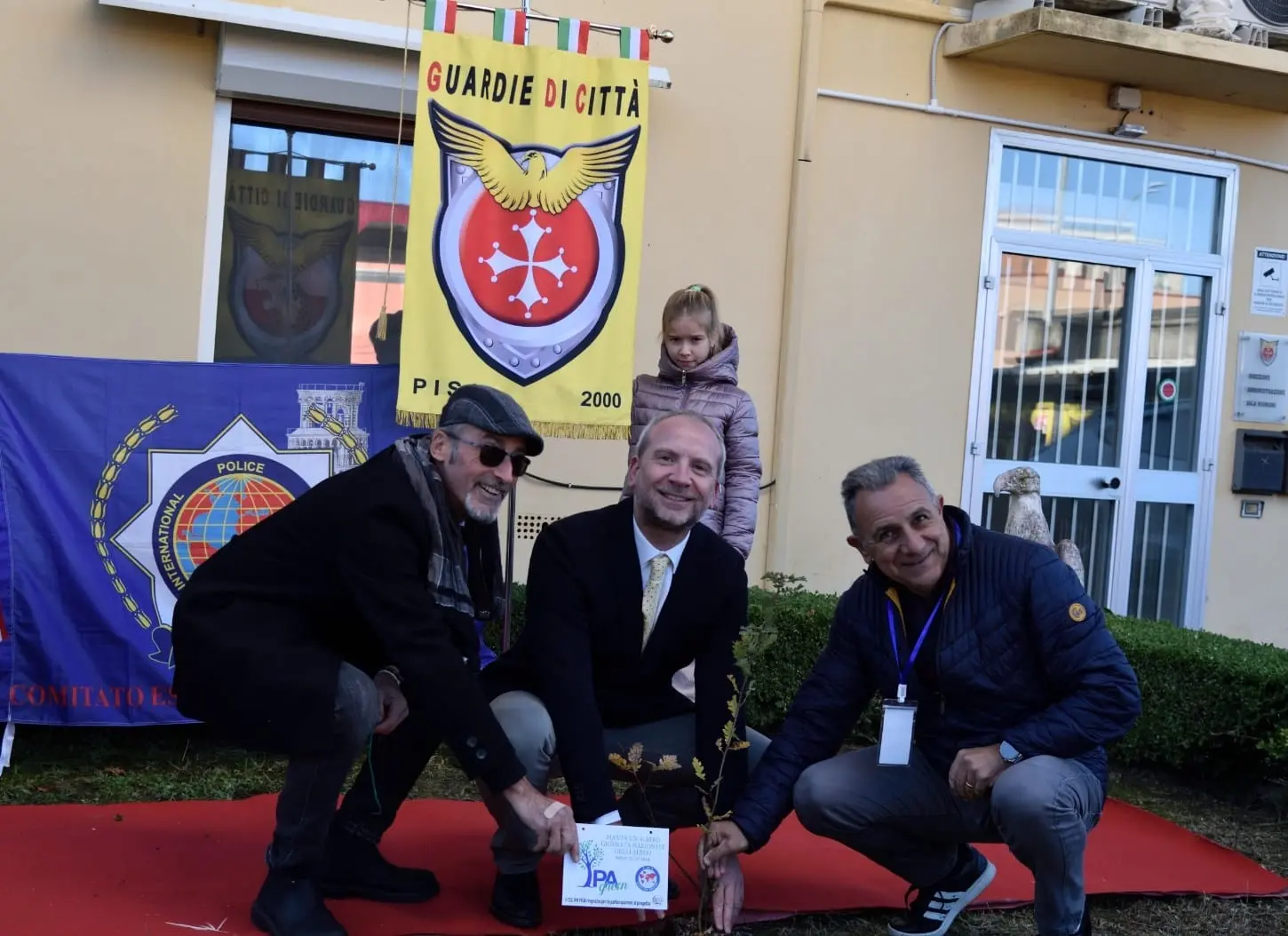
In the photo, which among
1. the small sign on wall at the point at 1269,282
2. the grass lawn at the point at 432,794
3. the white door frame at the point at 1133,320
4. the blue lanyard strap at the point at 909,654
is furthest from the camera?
the small sign on wall at the point at 1269,282

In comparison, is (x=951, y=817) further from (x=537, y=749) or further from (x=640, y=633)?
(x=537, y=749)

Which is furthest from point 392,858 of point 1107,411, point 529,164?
point 1107,411

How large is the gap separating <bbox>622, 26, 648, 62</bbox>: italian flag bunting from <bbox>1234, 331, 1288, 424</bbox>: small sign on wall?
4.55 metres

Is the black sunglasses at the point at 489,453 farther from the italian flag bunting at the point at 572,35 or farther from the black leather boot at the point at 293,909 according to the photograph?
the italian flag bunting at the point at 572,35

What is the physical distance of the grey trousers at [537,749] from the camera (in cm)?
341

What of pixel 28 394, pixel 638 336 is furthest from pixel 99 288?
pixel 638 336

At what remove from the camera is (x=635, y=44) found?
5.60 meters

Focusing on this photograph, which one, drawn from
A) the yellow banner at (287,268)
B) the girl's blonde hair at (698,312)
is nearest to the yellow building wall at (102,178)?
the yellow banner at (287,268)

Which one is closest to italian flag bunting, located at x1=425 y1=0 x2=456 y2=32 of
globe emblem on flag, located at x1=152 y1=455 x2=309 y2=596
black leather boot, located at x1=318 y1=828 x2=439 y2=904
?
globe emblem on flag, located at x1=152 y1=455 x2=309 y2=596

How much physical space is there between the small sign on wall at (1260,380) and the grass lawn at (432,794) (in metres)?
3.51

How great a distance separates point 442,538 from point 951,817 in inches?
56.8

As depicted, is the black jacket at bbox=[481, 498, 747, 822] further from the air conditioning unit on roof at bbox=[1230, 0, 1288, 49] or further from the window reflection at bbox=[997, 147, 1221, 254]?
the air conditioning unit on roof at bbox=[1230, 0, 1288, 49]

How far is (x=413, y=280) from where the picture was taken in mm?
5328

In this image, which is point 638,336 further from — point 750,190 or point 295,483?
point 295,483
